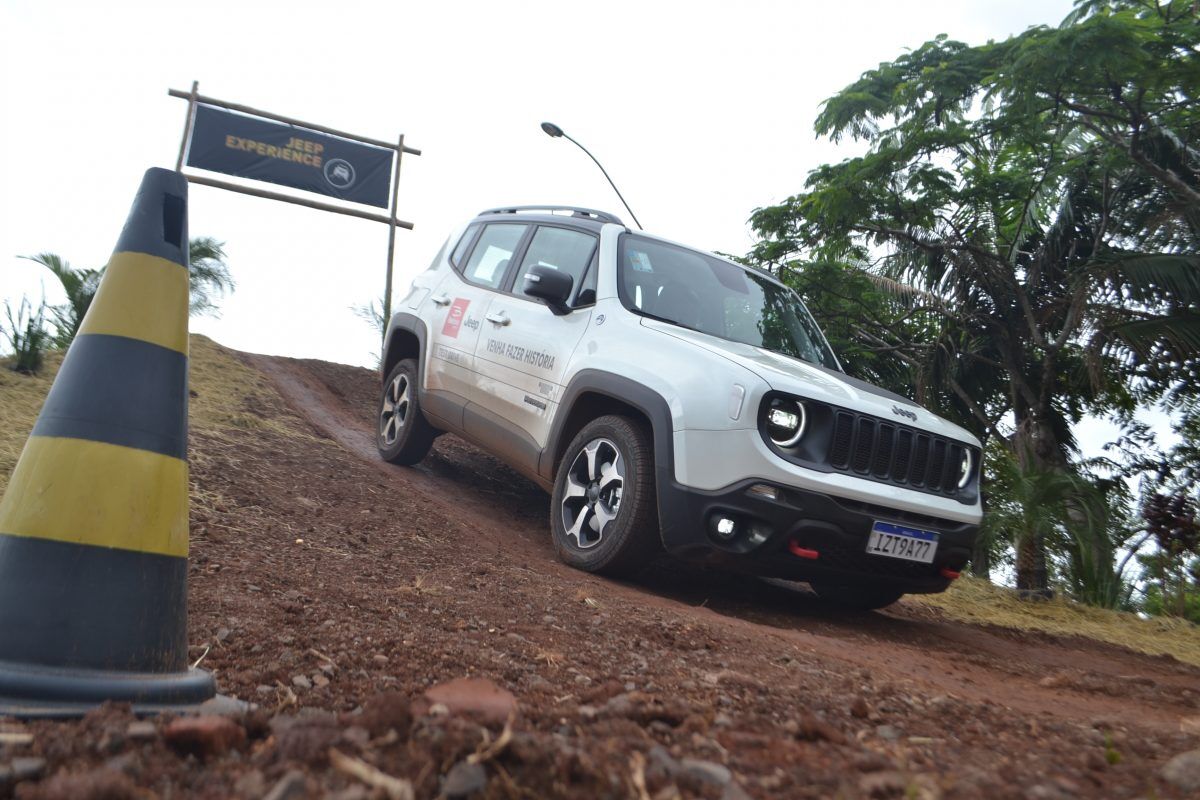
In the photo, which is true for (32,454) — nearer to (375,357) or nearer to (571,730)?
(571,730)

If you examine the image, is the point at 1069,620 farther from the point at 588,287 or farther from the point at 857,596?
the point at 588,287

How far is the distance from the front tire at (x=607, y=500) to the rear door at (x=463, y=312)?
57.7 inches

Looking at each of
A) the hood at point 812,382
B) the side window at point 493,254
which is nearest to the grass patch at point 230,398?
the side window at point 493,254

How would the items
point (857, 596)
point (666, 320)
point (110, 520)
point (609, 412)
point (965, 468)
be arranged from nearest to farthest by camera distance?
1. point (110, 520)
2. point (965, 468)
3. point (609, 412)
4. point (666, 320)
5. point (857, 596)

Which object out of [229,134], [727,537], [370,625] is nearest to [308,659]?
[370,625]

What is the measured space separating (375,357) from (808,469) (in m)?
10.8

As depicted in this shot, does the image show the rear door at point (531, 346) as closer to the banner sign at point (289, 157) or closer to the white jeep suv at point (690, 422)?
the white jeep suv at point (690, 422)

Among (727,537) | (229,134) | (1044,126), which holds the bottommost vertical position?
(727,537)

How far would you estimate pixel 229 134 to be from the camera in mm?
15352

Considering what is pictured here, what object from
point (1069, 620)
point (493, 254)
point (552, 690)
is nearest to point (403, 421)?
point (493, 254)

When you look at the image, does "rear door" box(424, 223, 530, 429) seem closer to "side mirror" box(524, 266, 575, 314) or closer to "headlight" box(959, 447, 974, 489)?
"side mirror" box(524, 266, 575, 314)

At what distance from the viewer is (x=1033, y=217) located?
46.2 ft

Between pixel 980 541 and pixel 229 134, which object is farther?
pixel 229 134

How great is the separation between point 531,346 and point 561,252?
2.43 feet
